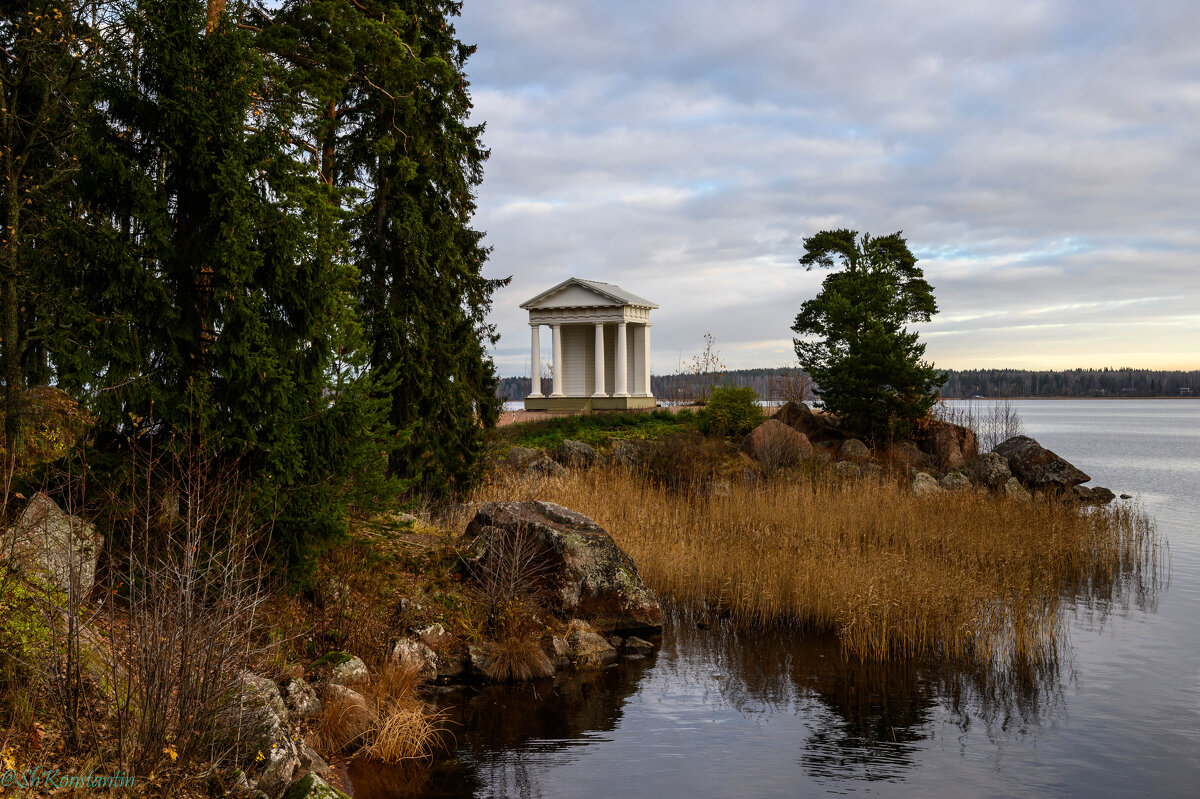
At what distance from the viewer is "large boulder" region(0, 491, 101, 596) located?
596cm

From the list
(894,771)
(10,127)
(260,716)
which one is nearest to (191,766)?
(260,716)

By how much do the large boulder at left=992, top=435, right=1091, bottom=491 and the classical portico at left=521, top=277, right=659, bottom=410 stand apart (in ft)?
46.0

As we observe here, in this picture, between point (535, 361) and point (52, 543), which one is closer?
point (52, 543)

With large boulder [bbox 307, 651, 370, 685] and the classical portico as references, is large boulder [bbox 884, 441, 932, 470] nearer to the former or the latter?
the classical portico

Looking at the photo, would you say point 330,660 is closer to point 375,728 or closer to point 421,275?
point 375,728

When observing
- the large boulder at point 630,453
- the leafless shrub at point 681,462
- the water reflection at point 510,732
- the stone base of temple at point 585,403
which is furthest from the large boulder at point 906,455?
the water reflection at point 510,732

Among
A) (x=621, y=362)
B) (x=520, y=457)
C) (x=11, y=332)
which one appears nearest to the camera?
(x=11, y=332)

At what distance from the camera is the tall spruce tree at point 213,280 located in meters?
7.86

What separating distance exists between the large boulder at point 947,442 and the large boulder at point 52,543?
71.1 ft

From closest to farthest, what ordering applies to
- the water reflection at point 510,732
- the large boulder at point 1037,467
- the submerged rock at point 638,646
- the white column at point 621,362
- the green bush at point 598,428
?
the water reflection at point 510,732 → the submerged rock at point 638,646 → the large boulder at point 1037,467 → the green bush at point 598,428 → the white column at point 621,362

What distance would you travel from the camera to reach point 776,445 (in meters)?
22.5

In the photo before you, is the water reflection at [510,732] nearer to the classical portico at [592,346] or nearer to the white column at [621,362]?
the classical portico at [592,346]

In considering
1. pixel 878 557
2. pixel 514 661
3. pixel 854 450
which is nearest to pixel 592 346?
pixel 854 450

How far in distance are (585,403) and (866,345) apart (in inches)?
549
